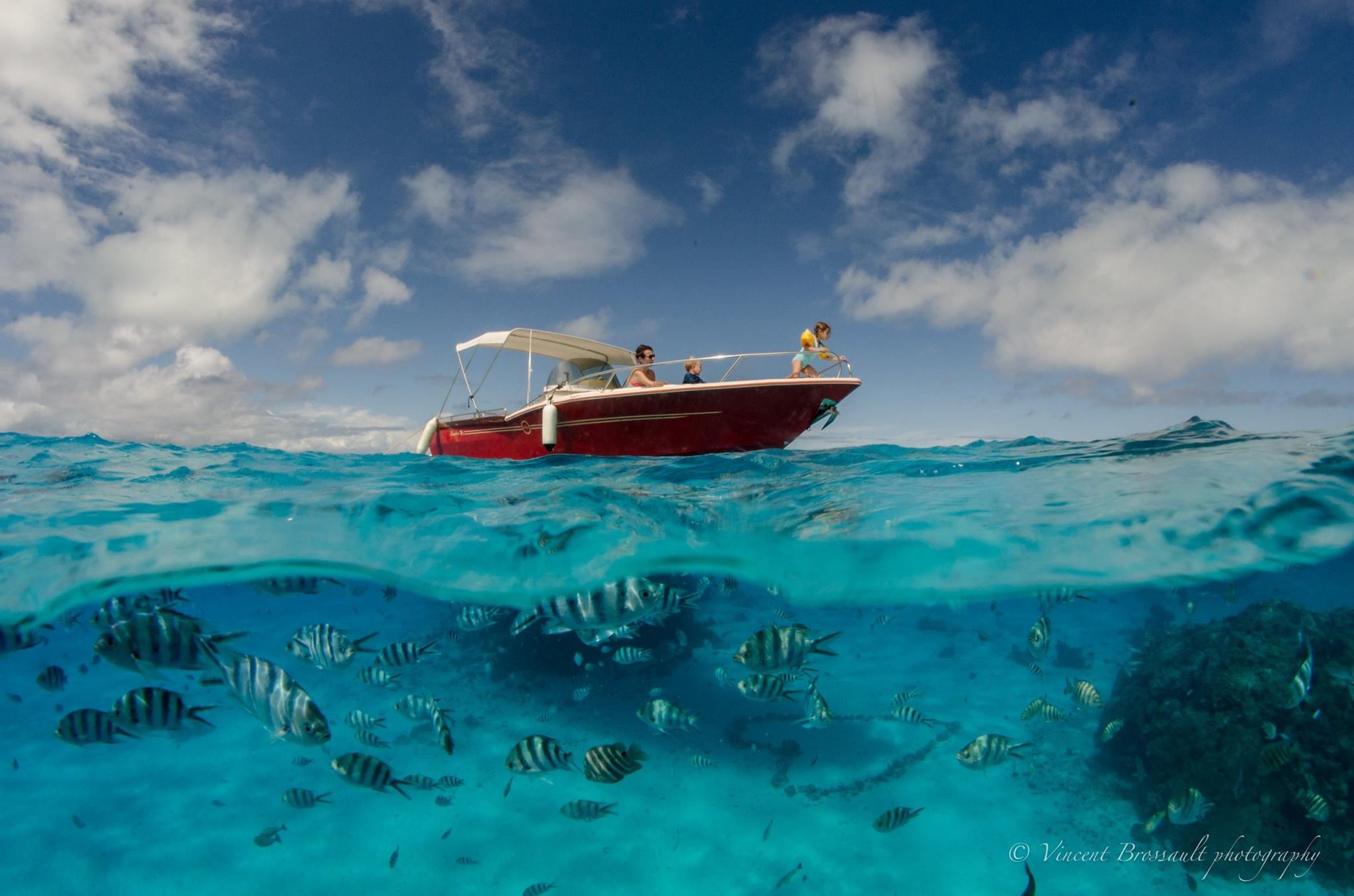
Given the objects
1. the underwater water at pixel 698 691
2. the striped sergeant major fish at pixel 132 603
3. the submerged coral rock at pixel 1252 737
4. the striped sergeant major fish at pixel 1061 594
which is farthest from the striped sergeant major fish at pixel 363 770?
the striped sergeant major fish at pixel 1061 594

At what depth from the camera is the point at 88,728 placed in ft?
16.4

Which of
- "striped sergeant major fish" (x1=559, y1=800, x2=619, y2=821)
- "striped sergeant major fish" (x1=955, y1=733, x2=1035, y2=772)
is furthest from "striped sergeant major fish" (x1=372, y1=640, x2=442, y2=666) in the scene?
"striped sergeant major fish" (x1=955, y1=733, x2=1035, y2=772)

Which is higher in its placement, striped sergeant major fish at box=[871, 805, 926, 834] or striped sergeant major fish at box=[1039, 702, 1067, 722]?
striped sergeant major fish at box=[1039, 702, 1067, 722]

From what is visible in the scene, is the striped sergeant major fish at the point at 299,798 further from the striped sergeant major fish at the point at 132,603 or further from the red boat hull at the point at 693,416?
the red boat hull at the point at 693,416

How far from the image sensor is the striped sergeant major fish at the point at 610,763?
5.03 meters

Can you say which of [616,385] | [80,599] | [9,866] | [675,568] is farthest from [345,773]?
[616,385]

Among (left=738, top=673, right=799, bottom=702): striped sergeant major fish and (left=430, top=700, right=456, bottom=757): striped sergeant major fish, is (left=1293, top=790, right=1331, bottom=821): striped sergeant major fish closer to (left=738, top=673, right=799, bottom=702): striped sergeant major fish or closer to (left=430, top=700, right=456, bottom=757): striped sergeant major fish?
(left=738, top=673, right=799, bottom=702): striped sergeant major fish

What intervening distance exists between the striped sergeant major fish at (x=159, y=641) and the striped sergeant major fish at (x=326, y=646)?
1.27 metres

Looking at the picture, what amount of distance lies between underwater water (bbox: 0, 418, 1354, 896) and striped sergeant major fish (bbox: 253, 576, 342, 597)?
152 millimetres

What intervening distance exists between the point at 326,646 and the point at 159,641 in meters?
1.65

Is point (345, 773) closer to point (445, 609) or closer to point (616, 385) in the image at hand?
point (445, 609)

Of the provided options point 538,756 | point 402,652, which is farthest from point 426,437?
point 538,756

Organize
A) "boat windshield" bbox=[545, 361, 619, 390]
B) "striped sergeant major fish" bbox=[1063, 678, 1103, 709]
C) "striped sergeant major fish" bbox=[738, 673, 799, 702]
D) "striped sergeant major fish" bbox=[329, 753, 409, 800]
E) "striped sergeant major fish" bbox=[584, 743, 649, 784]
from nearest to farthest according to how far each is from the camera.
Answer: "striped sergeant major fish" bbox=[329, 753, 409, 800] < "striped sergeant major fish" bbox=[584, 743, 649, 784] < "striped sergeant major fish" bbox=[738, 673, 799, 702] < "striped sergeant major fish" bbox=[1063, 678, 1103, 709] < "boat windshield" bbox=[545, 361, 619, 390]

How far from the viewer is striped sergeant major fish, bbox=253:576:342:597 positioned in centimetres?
864
